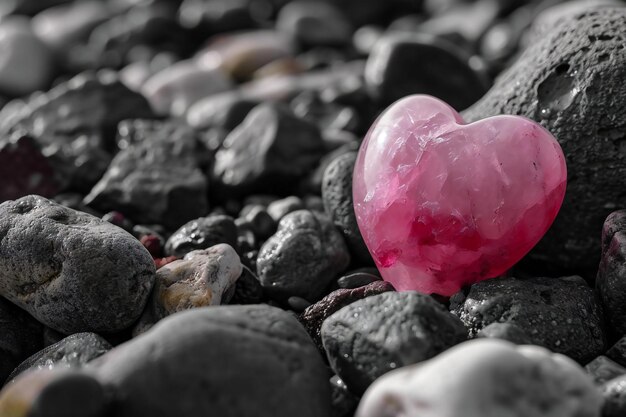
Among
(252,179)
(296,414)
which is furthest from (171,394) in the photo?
(252,179)

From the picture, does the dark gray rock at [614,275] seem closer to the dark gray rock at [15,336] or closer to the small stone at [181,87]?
the dark gray rock at [15,336]

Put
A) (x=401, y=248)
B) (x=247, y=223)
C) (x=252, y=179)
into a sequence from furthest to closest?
(x=252, y=179)
(x=247, y=223)
(x=401, y=248)

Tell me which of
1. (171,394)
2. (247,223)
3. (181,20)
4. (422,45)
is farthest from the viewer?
(181,20)

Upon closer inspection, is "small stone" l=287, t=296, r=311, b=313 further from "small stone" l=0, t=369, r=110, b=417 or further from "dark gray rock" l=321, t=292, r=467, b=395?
"small stone" l=0, t=369, r=110, b=417

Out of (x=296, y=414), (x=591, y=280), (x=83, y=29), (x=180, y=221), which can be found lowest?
(x=83, y=29)

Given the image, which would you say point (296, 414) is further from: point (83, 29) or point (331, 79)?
point (83, 29)

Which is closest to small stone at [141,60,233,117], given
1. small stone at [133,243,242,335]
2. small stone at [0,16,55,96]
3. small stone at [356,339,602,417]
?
small stone at [0,16,55,96]
